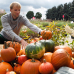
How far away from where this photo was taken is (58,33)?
1961 mm

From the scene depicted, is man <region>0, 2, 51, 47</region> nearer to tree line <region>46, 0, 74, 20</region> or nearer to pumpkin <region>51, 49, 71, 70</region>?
pumpkin <region>51, 49, 71, 70</region>

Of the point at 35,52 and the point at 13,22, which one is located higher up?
the point at 13,22

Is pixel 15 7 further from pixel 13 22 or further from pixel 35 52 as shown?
pixel 35 52

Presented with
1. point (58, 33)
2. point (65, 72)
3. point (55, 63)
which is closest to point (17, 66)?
point (55, 63)

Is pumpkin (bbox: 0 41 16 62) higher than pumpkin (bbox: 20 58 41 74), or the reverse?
pumpkin (bbox: 0 41 16 62)

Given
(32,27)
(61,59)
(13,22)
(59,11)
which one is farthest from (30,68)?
(59,11)

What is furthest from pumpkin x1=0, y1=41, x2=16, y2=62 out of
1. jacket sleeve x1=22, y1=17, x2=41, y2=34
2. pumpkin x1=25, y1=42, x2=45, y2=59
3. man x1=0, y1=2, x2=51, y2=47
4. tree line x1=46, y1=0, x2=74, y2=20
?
A: tree line x1=46, y1=0, x2=74, y2=20

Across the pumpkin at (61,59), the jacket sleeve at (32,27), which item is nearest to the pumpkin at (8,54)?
the pumpkin at (61,59)

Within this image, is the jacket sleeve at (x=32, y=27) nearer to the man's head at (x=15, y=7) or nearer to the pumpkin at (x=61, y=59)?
the man's head at (x=15, y=7)

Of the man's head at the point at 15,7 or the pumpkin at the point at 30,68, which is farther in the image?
the man's head at the point at 15,7

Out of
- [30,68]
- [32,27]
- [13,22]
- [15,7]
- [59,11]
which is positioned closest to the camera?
[30,68]

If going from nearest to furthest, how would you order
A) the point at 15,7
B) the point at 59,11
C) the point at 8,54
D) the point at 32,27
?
1. the point at 8,54
2. the point at 15,7
3. the point at 32,27
4. the point at 59,11

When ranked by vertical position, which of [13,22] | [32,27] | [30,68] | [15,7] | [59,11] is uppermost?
[59,11]

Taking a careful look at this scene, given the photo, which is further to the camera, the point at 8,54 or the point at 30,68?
the point at 8,54
